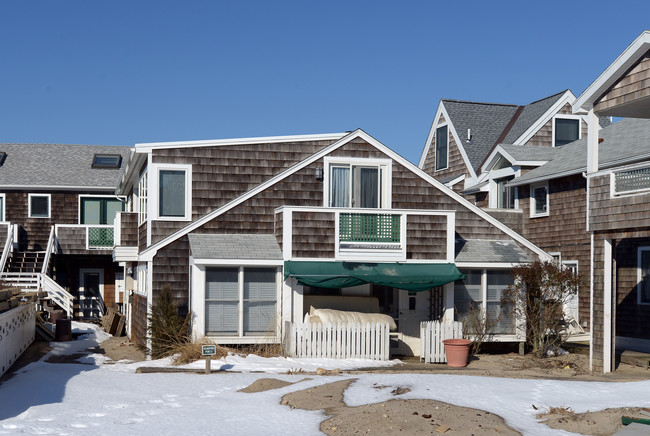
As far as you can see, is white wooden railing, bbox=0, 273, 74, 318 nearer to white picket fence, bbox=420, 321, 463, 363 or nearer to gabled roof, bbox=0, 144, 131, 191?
gabled roof, bbox=0, 144, 131, 191

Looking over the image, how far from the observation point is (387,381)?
14.5 m

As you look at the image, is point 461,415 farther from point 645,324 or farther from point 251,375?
point 645,324

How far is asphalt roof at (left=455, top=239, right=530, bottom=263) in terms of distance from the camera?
68.7ft

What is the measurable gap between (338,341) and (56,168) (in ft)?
75.3

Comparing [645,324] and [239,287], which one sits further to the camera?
[645,324]

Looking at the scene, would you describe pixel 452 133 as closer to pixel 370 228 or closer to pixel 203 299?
pixel 370 228

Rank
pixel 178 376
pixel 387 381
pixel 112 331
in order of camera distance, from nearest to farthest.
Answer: pixel 387 381
pixel 178 376
pixel 112 331

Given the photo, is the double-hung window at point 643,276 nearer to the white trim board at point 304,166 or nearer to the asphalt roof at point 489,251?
the white trim board at point 304,166

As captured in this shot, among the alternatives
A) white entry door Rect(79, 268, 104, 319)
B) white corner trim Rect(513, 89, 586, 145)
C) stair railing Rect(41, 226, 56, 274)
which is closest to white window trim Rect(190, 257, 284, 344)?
stair railing Rect(41, 226, 56, 274)

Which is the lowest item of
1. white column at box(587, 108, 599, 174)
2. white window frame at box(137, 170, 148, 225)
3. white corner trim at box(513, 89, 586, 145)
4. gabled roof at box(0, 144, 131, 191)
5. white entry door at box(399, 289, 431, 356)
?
white entry door at box(399, 289, 431, 356)

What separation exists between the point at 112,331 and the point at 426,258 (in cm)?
1262

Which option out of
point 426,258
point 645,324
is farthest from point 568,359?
point 426,258

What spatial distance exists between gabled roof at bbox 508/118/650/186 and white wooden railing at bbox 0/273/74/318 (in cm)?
1668

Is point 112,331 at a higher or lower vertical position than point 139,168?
lower
